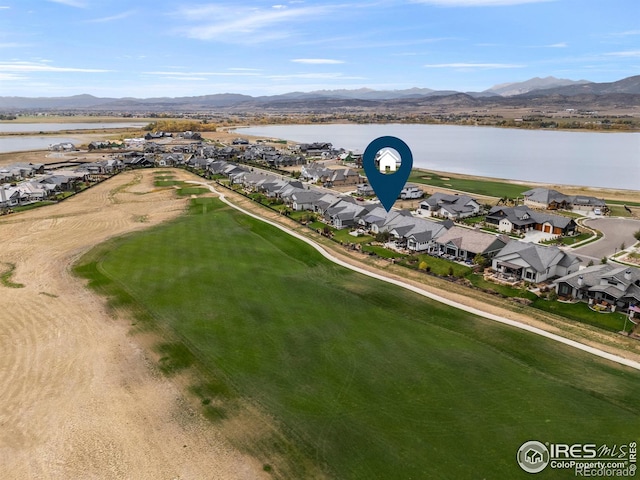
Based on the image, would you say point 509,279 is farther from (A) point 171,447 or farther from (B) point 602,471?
(A) point 171,447

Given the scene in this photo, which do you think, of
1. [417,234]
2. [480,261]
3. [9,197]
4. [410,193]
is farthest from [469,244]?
[9,197]

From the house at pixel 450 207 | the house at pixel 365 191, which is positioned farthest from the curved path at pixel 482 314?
the house at pixel 365 191

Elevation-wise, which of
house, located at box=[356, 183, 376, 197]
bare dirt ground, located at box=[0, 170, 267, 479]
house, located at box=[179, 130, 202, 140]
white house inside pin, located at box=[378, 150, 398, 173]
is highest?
house, located at box=[179, 130, 202, 140]

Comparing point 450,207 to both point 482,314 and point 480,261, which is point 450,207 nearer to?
point 480,261

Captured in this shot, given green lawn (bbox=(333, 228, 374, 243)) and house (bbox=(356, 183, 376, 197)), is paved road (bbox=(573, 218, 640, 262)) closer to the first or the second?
green lawn (bbox=(333, 228, 374, 243))

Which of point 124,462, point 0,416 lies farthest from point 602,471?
point 0,416

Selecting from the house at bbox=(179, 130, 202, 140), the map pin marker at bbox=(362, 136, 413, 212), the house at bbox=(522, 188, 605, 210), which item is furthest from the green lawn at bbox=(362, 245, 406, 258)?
the house at bbox=(179, 130, 202, 140)
